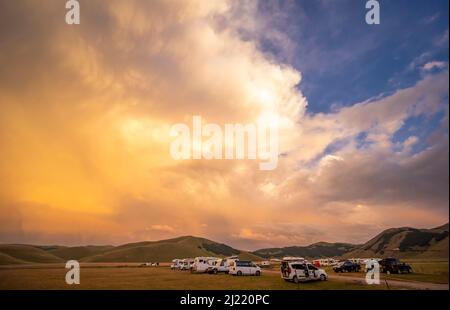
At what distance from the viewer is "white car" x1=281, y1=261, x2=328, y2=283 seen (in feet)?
109

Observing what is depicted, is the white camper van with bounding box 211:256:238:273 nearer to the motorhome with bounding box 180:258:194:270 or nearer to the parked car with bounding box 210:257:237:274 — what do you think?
the parked car with bounding box 210:257:237:274

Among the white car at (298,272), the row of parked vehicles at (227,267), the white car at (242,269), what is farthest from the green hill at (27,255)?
the white car at (298,272)

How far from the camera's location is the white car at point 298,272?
109 ft

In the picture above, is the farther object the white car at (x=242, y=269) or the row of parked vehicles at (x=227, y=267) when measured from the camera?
the row of parked vehicles at (x=227, y=267)

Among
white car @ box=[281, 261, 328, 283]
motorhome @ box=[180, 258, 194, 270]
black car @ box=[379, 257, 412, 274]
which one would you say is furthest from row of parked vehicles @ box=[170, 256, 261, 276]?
black car @ box=[379, 257, 412, 274]

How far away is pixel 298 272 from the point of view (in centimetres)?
3341

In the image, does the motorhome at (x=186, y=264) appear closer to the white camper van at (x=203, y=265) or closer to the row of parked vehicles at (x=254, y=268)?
the row of parked vehicles at (x=254, y=268)

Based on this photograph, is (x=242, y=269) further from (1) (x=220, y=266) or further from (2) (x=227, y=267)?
(1) (x=220, y=266)

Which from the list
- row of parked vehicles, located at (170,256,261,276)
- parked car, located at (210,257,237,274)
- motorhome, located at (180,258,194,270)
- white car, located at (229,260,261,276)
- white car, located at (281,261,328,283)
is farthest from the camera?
motorhome, located at (180,258,194,270)

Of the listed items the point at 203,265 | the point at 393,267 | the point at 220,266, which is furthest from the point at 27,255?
the point at 393,267
